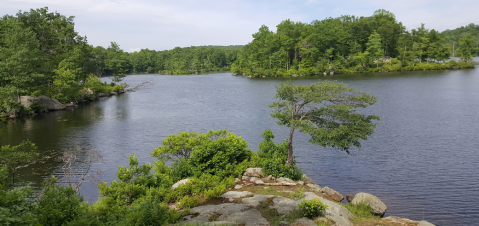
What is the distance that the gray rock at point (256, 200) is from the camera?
13048mm

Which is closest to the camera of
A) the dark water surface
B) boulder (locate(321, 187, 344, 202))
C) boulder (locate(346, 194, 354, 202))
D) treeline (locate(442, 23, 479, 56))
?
boulder (locate(321, 187, 344, 202))

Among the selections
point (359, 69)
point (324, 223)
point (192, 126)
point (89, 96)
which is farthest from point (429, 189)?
point (359, 69)

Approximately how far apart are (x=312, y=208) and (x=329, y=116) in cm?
728

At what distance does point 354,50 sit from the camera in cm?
8944

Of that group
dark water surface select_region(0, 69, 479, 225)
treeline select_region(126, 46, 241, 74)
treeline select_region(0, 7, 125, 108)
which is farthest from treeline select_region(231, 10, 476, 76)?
treeline select_region(0, 7, 125, 108)

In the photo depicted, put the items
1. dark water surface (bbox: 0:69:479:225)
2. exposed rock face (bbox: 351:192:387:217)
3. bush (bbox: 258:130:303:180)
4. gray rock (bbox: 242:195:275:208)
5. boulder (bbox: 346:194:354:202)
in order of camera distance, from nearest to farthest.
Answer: gray rock (bbox: 242:195:275:208) → exposed rock face (bbox: 351:192:387:217) → boulder (bbox: 346:194:354:202) → bush (bbox: 258:130:303:180) → dark water surface (bbox: 0:69:479:225)

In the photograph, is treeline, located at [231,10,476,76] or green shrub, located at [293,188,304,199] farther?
treeline, located at [231,10,476,76]

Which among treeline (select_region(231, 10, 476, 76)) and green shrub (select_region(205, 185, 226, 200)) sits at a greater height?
treeline (select_region(231, 10, 476, 76))

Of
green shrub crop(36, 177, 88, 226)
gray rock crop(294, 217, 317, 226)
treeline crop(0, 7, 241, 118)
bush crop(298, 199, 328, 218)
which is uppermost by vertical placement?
treeline crop(0, 7, 241, 118)

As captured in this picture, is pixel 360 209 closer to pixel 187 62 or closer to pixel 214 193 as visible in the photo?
pixel 214 193

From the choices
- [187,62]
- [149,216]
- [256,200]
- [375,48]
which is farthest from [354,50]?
[149,216]

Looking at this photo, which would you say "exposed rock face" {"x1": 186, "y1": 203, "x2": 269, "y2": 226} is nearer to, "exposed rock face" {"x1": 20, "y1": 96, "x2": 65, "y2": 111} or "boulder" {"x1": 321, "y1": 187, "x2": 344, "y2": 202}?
"boulder" {"x1": 321, "y1": 187, "x2": 344, "y2": 202}

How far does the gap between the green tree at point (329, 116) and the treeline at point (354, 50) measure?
2809 inches

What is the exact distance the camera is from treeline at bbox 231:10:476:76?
87.6 metres
